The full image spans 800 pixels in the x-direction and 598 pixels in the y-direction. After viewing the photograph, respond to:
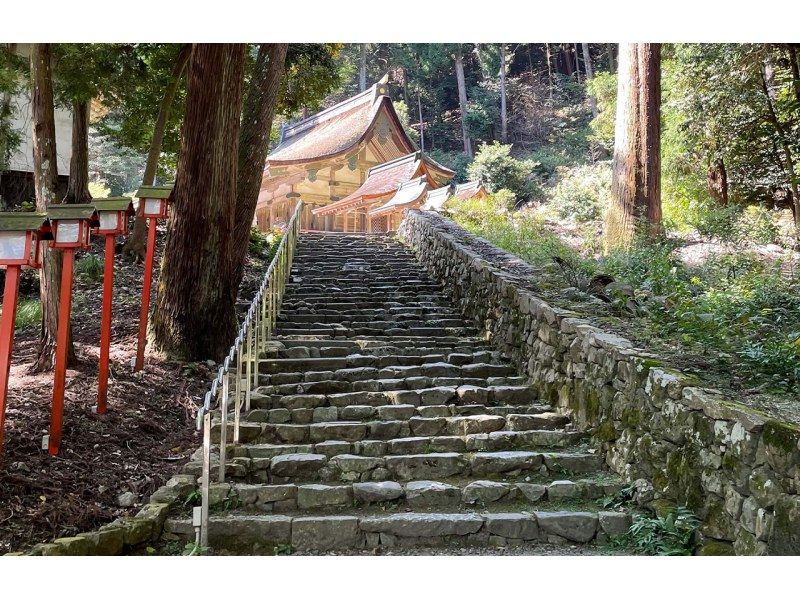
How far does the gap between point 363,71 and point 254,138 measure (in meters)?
28.9

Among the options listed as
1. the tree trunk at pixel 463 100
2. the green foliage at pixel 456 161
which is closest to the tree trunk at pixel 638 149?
the green foliage at pixel 456 161

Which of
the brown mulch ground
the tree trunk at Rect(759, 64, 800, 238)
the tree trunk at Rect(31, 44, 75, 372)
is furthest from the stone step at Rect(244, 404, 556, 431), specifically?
the tree trunk at Rect(759, 64, 800, 238)

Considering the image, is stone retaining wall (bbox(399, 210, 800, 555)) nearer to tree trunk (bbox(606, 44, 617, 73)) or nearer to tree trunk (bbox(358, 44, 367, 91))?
tree trunk (bbox(606, 44, 617, 73))

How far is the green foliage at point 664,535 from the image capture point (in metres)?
3.54

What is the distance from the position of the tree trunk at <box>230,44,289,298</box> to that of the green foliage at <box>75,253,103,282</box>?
298 centimetres

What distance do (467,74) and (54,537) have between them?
3489 centimetres

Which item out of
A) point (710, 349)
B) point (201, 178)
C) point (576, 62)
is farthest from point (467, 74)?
point (710, 349)

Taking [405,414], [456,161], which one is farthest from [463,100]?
[405,414]

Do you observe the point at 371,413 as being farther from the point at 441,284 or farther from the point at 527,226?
the point at 527,226

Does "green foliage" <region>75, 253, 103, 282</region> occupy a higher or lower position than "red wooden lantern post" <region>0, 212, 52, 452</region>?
higher

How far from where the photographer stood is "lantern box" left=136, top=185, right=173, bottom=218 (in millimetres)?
6551

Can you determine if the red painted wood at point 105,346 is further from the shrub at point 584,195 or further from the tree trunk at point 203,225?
the shrub at point 584,195

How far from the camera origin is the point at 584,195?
18.1m

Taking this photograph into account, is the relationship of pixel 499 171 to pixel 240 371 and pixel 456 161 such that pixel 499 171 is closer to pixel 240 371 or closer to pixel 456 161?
pixel 456 161
